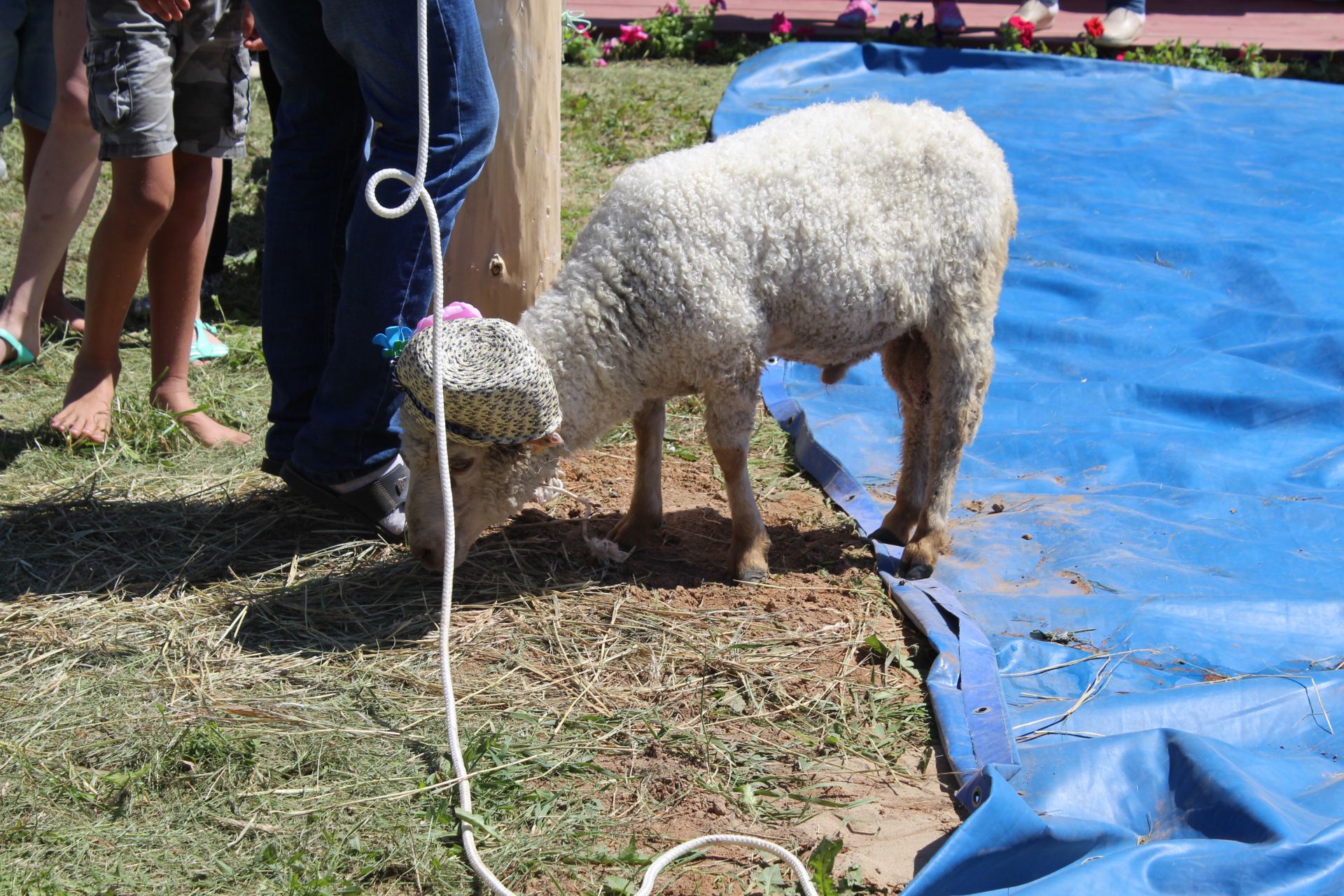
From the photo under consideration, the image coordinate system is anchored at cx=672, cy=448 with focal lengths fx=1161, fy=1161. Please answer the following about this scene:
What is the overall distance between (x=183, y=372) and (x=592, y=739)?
7.72 ft

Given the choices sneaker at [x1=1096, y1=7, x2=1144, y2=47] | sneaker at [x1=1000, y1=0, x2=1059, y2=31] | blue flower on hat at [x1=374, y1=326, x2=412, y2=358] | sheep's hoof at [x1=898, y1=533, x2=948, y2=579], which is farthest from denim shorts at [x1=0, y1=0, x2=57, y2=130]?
sneaker at [x1=1096, y1=7, x2=1144, y2=47]

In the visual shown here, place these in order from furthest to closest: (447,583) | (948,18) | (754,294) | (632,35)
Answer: (632,35)
(948,18)
(754,294)
(447,583)

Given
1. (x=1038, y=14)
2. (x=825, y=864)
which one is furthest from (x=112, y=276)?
(x=1038, y=14)

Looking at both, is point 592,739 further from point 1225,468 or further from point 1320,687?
point 1225,468

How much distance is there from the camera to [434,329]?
2.69 meters

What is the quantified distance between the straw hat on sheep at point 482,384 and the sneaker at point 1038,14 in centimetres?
870

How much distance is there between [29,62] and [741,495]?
12.0 feet

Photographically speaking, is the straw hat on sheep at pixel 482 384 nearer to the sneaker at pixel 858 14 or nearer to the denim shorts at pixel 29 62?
the denim shorts at pixel 29 62

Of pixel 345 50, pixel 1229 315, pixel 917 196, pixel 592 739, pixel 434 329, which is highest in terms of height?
pixel 345 50

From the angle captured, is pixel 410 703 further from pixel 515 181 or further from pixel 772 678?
pixel 515 181

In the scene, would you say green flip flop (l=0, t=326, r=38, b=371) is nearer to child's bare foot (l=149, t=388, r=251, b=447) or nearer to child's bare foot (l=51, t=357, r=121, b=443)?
child's bare foot (l=51, t=357, r=121, b=443)

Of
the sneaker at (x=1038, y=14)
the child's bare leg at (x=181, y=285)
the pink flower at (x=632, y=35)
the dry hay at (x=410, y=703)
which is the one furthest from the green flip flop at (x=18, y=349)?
the sneaker at (x=1038, y=14)

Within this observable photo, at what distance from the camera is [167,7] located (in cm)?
341

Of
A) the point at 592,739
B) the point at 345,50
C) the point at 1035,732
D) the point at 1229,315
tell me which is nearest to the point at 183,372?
the point at 345,50
